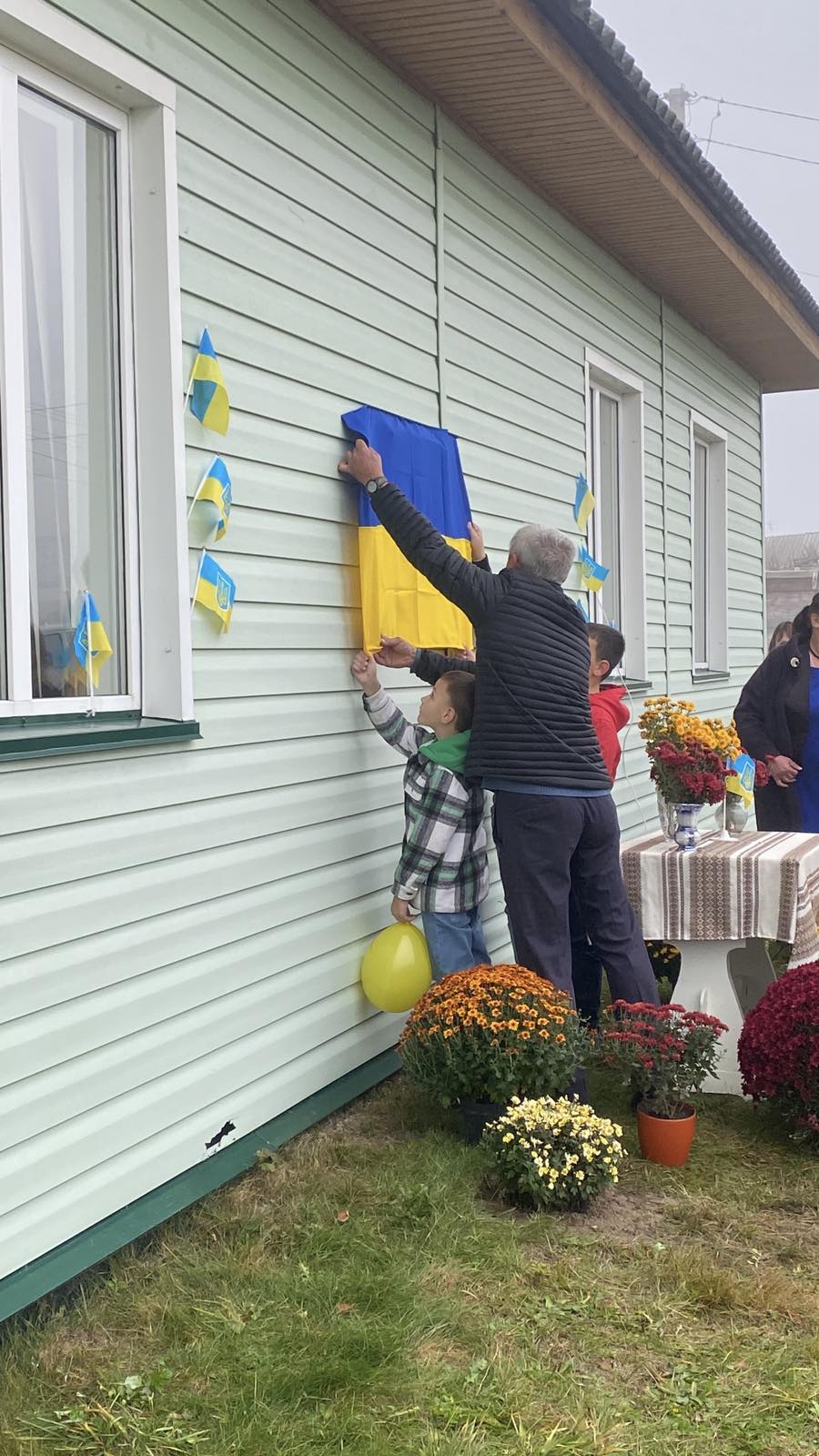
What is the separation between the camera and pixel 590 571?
729 cm

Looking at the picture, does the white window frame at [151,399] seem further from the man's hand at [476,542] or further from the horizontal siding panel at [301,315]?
the man's hand at [476,542]

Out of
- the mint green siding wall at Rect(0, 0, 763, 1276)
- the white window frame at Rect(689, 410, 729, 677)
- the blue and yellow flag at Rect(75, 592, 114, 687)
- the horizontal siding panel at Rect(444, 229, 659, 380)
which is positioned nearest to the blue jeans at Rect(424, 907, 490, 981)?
the mint green siding wall at Rect(0, 0, 763, 1276)

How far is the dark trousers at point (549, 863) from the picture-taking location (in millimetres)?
4293

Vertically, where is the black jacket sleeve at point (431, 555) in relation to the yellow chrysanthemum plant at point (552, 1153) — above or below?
above

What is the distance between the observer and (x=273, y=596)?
4.17 m

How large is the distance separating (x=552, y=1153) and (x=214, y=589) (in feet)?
5.96

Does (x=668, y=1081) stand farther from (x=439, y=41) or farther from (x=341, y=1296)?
(x=439, y=41)

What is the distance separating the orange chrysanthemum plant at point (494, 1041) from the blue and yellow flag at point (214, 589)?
1.32 m

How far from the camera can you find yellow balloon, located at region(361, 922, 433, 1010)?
454 cm

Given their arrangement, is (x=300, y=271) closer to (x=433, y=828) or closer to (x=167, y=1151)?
(x=433, y=828)

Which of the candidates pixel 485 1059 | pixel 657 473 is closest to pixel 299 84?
pixel 485 1059

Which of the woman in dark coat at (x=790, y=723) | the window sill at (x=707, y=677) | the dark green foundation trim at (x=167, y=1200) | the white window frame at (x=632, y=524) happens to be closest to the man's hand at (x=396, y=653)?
the dark green foundation trim at (x=167, y=1200)

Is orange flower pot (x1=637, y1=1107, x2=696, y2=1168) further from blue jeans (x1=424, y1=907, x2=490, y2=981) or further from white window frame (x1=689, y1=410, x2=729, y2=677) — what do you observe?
white window frame (x1=689, y1=410, x2=729, y2=677)

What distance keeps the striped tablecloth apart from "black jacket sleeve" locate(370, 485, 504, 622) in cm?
131
